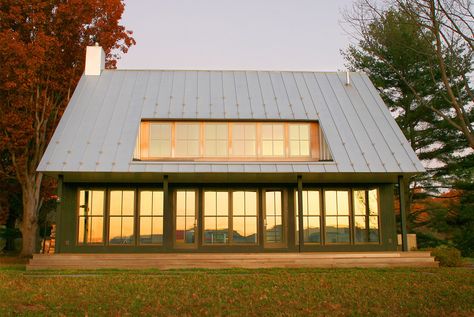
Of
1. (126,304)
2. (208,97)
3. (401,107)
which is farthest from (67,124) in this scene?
(401,107)

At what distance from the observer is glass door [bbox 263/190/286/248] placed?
17531 mm

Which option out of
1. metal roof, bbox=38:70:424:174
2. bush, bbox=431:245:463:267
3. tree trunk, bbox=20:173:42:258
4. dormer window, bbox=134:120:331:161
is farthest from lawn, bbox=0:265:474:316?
tree trunk, bbox=20:173:42:258

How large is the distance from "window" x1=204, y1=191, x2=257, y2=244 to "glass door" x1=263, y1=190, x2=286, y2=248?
362 millimetres

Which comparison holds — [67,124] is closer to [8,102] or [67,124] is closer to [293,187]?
[8,102]

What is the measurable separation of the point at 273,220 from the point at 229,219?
4.74 ft

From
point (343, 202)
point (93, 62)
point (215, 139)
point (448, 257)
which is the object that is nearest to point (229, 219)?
point (215, 139)

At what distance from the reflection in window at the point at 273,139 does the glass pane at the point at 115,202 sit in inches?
193

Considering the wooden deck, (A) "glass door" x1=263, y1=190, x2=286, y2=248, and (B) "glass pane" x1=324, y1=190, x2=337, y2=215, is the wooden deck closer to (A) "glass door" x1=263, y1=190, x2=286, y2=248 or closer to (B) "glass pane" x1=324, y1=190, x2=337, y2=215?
(A) "glass door" x1=263, y1=190, x2=286, y2=248

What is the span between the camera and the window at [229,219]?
17.5 metres

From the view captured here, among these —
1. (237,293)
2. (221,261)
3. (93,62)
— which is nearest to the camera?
(237,293)

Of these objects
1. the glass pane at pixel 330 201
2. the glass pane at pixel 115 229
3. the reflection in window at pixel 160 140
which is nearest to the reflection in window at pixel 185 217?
the reflection in window at pixel 160 140

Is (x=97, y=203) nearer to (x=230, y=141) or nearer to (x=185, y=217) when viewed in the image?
(x=185, y=217)

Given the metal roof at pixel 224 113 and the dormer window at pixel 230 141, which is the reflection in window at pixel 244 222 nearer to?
the dormer window at pixel 230 141

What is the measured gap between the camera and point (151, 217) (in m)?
17.4
